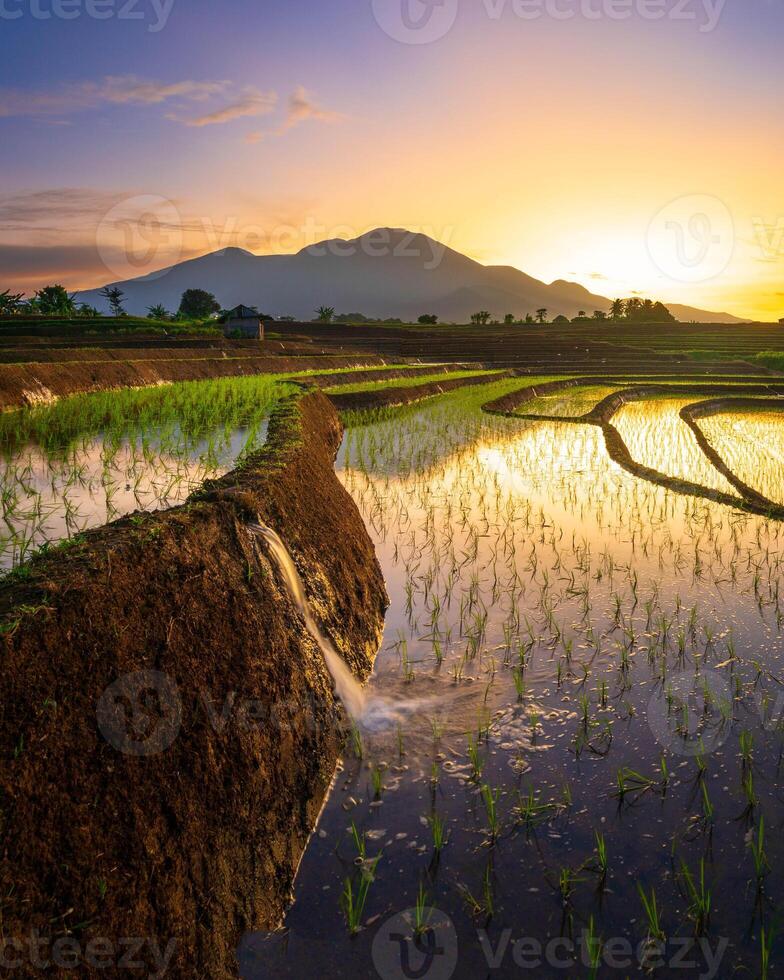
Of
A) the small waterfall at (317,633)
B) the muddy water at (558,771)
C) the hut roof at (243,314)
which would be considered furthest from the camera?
the hut roof at (243,314)

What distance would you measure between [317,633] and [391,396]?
12.4m

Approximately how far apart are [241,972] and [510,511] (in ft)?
18.9

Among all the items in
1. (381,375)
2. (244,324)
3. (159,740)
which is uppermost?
(244,324)

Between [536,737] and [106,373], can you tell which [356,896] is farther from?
[106,373]

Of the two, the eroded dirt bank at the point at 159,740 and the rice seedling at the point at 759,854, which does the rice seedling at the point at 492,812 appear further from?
the rice seedling at the point at 759,854

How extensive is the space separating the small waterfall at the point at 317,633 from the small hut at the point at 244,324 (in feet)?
89.8

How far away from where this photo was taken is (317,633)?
400cm

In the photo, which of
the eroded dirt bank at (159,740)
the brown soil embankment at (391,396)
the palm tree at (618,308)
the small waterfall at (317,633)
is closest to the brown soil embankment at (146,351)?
the brown soil embankment at (391,396)

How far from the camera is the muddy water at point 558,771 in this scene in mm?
2424

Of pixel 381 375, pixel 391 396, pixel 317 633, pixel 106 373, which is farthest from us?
pixel 381 375

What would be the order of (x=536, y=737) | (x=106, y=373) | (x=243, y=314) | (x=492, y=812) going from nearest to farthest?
(x=492, y=812) < (x=536, y=737) < (x=106, y=373) < (x=243, y=314)

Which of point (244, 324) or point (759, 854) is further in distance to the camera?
point (244, 324)

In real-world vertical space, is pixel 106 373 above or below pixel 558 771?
above

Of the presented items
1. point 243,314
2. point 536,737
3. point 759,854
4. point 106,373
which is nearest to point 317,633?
point 536,737
